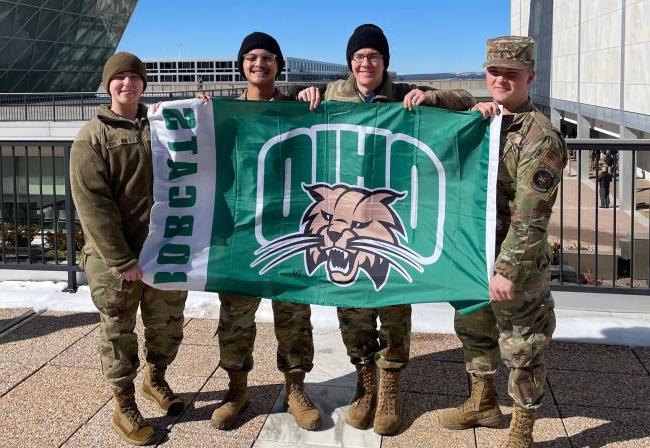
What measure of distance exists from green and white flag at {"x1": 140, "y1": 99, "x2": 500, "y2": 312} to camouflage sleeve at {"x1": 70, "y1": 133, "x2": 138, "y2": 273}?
0.21 metres

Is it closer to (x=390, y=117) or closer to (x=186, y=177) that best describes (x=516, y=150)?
(x=390, y=117)

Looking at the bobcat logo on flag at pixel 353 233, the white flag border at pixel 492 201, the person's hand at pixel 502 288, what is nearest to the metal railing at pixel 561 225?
the white flag border at pixel 492 201

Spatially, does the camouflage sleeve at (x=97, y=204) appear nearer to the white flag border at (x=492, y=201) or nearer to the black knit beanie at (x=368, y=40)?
the black knit beanie at (x=368, y=40)

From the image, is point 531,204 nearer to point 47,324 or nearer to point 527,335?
point 527,335

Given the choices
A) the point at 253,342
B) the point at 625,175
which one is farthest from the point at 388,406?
the point at 625,175

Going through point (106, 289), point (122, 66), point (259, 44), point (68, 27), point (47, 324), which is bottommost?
point (47, 324)

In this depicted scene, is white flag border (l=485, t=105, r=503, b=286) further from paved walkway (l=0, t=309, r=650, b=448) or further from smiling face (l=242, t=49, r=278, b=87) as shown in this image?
smiling face (l=242, t=49, r=278, b=87)

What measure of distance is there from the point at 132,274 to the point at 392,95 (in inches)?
72.8

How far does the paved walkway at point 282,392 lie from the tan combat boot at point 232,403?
0.19 feet

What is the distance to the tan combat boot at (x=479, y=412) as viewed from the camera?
3990 mm

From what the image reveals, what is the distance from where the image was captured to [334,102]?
397 centimetres

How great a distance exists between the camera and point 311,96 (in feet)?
13.0

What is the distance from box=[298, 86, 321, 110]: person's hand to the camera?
3951 mm

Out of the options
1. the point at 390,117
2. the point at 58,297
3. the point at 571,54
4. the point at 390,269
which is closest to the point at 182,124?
the point at 390,117
